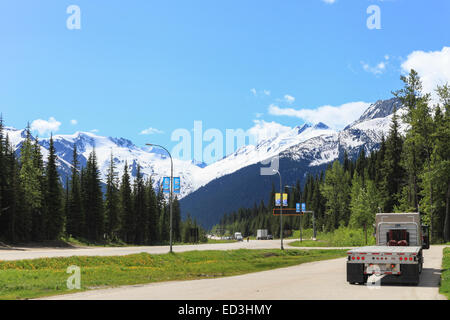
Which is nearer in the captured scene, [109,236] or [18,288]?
[18,288]

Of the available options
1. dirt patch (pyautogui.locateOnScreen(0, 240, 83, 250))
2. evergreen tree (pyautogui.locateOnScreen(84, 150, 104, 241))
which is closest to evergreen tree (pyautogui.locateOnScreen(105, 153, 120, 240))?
evergreen tree (pyautogui.locateOnScreen(84, 150, 104, 241))

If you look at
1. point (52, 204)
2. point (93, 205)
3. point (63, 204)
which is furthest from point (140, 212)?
point (52, 204)

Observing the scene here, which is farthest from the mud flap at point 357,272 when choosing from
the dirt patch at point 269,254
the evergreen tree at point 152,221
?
the evergreen tree at point 152,221

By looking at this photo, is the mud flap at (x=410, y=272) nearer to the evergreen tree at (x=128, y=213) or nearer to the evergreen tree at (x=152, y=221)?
the evergreen tree at (x=128, y=213)

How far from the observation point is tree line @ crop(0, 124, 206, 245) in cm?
6661

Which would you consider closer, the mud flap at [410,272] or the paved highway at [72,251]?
the mud flap at [410,272]

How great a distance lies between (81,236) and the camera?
284 feet

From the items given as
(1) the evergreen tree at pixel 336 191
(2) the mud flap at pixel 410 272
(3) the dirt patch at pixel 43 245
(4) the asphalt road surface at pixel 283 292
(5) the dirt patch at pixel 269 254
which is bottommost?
(3) the dirt patch at pixel 43 245

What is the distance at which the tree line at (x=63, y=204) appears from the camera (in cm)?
6661

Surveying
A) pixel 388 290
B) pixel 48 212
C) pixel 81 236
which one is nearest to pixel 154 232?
pixel 81 236

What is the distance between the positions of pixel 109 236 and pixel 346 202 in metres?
61.8

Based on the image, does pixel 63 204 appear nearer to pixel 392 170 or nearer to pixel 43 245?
pixel 43 245

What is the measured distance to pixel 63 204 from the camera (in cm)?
8081
